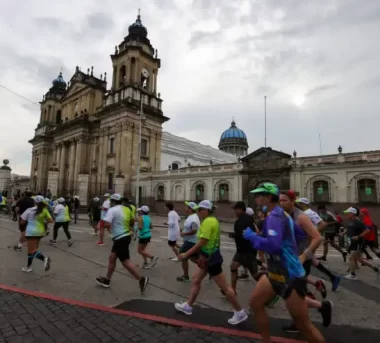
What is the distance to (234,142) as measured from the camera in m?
69.7

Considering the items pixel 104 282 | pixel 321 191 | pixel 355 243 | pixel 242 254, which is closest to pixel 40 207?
pixel 104 282

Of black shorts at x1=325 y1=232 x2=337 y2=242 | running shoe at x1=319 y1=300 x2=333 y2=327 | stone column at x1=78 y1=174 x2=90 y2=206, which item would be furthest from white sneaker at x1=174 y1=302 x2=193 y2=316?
stone column at x1=78 y1=174 x2=90 y2=206

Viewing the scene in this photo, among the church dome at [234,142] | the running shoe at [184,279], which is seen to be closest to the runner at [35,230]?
the running shoe at [184,279]

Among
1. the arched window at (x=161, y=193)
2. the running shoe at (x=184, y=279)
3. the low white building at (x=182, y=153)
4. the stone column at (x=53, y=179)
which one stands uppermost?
the low white building at (x=182, y=153)

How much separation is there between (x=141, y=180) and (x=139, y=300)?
29.2 m

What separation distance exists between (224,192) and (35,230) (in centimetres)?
2216

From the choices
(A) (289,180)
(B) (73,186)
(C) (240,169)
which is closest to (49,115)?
(B) (73,186)

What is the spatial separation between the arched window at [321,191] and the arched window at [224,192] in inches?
315

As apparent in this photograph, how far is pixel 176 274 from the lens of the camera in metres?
6.82

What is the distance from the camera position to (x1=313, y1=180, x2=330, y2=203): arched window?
22062 millimetres

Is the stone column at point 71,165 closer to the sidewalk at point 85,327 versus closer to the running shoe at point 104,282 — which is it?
the running shoe at point 104,282

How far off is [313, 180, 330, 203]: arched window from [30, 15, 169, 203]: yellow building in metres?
18.8

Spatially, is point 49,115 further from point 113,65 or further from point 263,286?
point 263,286

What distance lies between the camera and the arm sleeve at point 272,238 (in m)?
2.88
